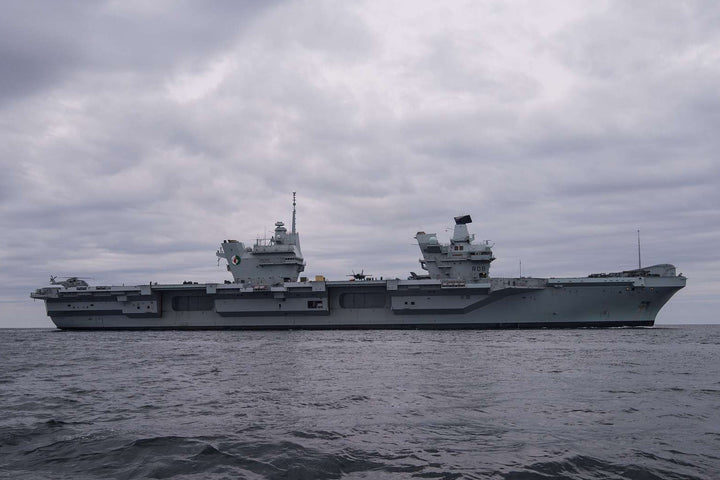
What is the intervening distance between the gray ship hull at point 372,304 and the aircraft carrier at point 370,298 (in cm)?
8

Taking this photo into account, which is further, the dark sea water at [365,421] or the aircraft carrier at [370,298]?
the aircraft carrier at [370,298]

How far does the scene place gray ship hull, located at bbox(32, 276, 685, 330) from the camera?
40406mm

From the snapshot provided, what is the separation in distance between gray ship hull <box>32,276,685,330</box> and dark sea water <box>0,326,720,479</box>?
2256cm

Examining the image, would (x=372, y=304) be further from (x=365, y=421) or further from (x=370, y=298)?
(x=365, y=421)

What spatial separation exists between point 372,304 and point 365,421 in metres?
35.2

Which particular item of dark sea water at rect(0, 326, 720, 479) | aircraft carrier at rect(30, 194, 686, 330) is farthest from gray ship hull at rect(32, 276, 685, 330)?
dark sea water at rect(0, 326, 720, 479)

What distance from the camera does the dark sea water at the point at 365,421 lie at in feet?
22.3

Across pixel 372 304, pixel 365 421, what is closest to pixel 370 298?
pixel 372 304

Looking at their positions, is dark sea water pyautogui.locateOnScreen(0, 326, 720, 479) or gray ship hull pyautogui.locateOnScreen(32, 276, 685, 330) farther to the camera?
gray ship hull pyautogui.locateOnScreen(32, 276, 685, 330)

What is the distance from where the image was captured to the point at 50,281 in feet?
163

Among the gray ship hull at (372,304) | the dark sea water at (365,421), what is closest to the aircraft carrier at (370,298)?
the gray ship hull at (372,304)

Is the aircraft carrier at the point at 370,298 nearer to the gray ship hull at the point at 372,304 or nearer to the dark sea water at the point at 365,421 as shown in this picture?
the gray ship hull at the point at 372,304

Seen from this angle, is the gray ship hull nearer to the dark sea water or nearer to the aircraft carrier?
the aircraft carrier

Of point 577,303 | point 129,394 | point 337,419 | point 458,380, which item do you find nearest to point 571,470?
point 337,419
